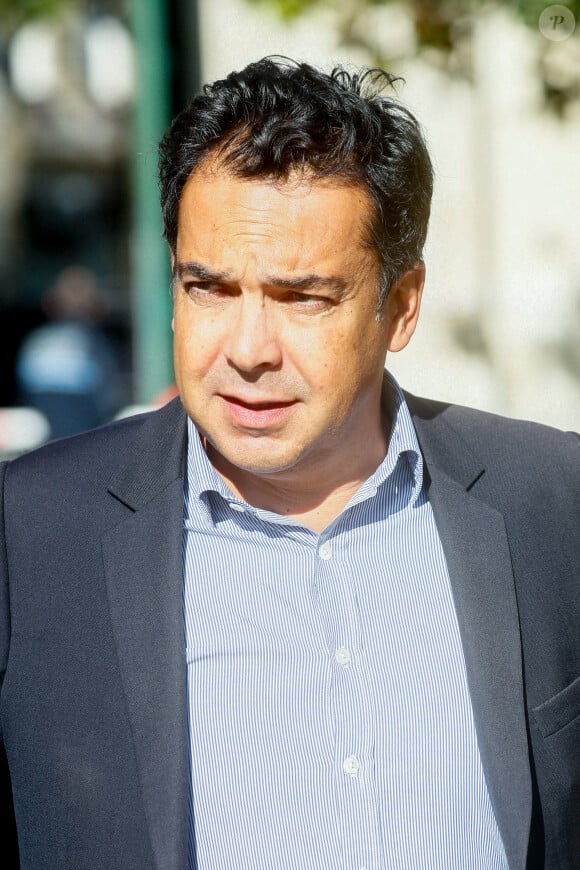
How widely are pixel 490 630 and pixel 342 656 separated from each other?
29cm

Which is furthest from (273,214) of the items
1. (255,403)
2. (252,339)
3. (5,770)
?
(5,770)

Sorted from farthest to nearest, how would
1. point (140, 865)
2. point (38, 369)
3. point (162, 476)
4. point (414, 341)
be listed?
1. point (38, 369)
2. point (414, 341)
3. point (162, 476)
4. point (140, 865)

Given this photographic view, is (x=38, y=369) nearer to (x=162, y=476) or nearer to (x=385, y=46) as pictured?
(x=385, y=46)

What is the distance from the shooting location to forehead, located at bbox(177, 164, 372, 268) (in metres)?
1.85

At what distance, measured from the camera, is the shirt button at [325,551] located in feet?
6.43

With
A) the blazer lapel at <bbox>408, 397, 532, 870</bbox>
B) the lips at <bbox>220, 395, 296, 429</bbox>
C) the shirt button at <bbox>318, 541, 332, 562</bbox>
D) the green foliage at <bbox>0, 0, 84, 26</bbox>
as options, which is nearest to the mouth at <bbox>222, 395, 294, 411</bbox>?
the lips at <bbox>220, 395, 296, 429</bbox>

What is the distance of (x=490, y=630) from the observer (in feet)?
6.42

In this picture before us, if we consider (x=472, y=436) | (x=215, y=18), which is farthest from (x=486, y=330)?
(x=472, y=436)

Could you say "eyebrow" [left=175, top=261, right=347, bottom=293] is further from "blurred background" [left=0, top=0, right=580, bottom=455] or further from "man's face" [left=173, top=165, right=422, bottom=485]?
"blurred background" [left=0, top=0, right=580, bottom=455]

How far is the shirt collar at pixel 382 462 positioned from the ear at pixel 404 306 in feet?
0.35

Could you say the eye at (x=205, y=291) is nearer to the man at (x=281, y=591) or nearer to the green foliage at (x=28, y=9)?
the man at (x=281, y=591)

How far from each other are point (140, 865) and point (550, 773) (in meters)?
0.76

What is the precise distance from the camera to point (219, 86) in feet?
6.74

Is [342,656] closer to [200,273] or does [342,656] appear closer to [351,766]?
[351,766]
